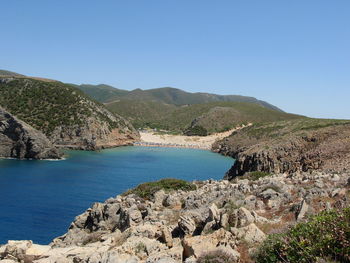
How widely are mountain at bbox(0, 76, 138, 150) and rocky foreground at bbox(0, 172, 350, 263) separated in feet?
275

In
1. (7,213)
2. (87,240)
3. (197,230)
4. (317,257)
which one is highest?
(317,257)

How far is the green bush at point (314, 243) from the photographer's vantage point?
9.03m

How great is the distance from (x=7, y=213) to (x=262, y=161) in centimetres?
3764

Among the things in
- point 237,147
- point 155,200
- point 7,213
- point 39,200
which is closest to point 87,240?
point 155,200

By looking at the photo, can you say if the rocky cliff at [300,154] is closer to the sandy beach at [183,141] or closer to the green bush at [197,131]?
the sandy beach at [183,141]

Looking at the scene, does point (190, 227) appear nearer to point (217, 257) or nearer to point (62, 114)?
point (217, 257)

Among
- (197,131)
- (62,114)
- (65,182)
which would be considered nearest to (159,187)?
(65,182)

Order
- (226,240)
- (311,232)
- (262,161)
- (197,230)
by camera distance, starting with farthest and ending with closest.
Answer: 1. (262,161)
2. (197,230)
3. (226,240)
4. (311,232)

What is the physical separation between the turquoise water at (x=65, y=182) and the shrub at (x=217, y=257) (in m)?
22.4

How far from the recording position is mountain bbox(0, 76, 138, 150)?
348 feet

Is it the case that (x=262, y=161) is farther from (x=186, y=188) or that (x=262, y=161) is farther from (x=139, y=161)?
(x=139, y=161)

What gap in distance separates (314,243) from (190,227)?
7.35 m

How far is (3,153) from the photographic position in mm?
83625

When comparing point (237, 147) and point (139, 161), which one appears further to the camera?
point (237, 147)
